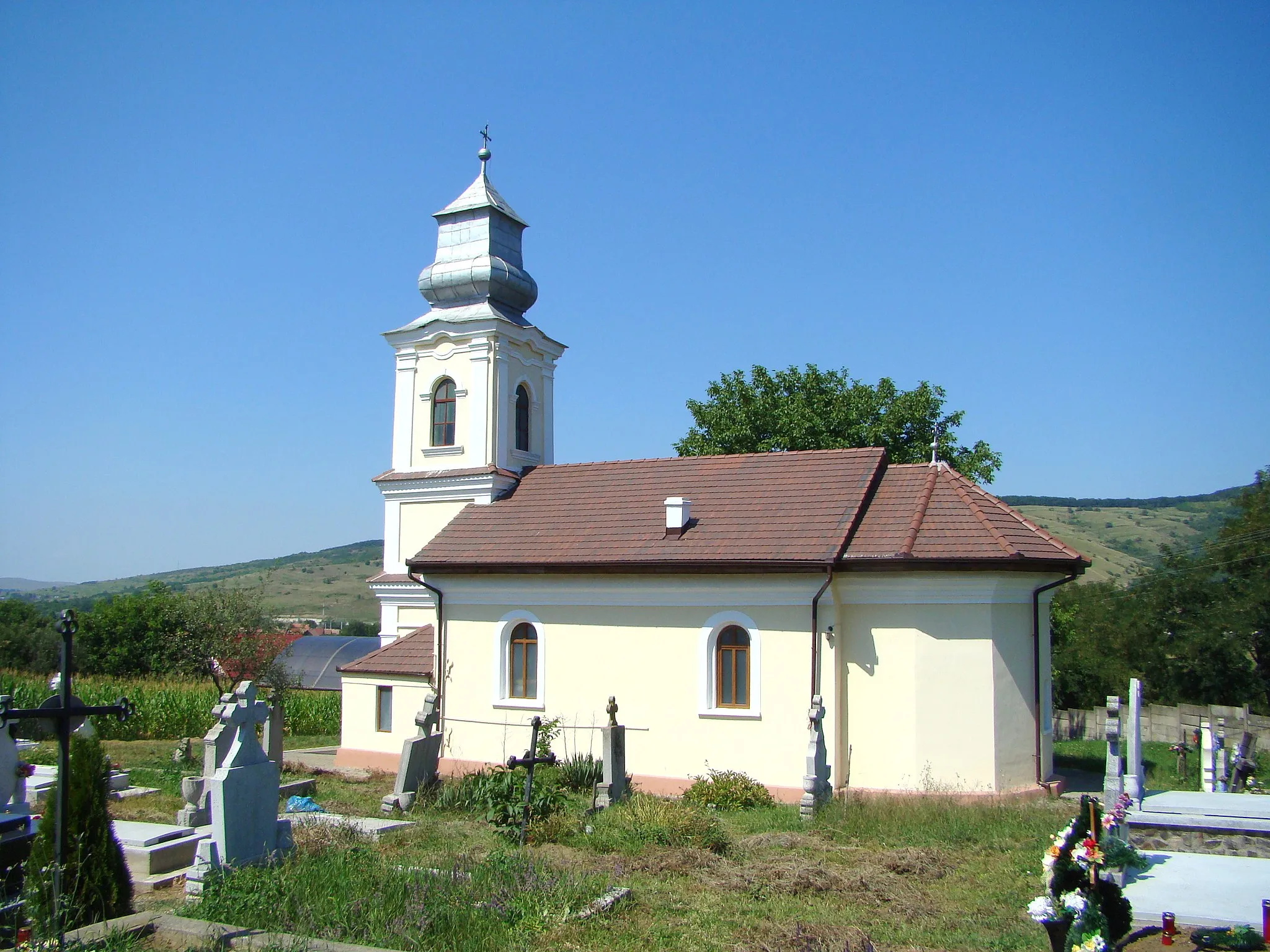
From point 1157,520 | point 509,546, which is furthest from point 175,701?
point 1157,520

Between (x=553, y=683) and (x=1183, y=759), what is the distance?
12.8m

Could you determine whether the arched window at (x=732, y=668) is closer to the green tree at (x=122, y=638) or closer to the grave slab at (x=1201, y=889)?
the grave slab at (x=1201, y=889)

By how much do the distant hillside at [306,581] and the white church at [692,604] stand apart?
64.6 meters

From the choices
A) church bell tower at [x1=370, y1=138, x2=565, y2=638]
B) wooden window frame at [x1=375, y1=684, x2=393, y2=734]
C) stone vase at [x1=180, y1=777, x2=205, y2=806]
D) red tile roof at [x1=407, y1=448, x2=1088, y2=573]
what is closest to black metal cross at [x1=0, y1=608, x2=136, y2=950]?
stone vase at [x1=180, y1=777, x2=205, y2=806]

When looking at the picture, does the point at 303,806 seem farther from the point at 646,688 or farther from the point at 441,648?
the point at 646,688

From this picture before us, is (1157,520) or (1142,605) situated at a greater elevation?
(1157,520)

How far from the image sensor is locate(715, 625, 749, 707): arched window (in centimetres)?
1797

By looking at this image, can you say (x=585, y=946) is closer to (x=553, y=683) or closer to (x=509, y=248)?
(x=553, y=683)

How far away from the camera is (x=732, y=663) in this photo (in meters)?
18.1

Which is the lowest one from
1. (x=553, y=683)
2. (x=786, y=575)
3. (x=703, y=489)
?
(x=553, y=683)

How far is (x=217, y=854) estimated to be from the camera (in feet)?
33.5

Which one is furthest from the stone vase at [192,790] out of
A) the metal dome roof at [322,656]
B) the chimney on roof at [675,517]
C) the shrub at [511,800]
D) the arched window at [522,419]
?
the metal dome roof at [322,656]

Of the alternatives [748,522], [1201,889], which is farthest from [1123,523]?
[1201,889]

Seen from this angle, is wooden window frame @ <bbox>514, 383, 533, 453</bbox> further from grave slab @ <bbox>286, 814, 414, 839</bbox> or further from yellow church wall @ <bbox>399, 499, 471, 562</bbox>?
grave slab @ <bbox>286, 814, 414, 839</bbox>
